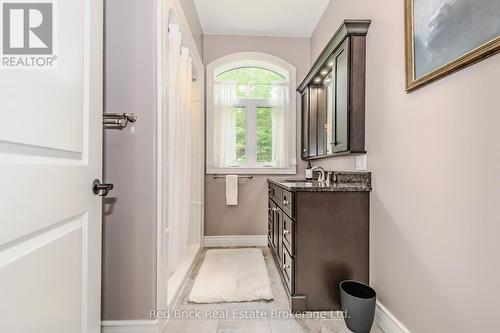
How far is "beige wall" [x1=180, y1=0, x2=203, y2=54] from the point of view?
7.65ft

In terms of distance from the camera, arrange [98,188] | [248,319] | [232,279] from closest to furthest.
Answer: [98,188]
[248,319]
[232,279]

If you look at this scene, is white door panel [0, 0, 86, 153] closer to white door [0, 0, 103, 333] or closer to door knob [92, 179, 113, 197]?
white door [0, 0, 103, 333]

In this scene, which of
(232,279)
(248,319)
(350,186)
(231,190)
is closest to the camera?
(248,319)

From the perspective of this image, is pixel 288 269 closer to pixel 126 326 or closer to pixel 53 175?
pixel 126 326

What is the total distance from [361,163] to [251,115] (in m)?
1.89

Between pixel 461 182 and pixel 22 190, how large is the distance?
4.91ft

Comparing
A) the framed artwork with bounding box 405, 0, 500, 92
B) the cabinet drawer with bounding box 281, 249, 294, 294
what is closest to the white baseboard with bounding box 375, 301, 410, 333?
the cabinet drawer with bounding box 281, 249, 294, 294

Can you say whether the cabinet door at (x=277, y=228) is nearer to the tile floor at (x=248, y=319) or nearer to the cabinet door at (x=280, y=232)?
the cabinet door at (x=280, y=232)

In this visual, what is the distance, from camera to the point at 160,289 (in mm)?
1511

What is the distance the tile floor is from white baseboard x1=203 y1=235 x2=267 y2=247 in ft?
4.31

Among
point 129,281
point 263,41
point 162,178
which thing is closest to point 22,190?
point 162,178

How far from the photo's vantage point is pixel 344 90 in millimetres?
1914

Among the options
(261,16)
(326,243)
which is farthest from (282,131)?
(326,243)

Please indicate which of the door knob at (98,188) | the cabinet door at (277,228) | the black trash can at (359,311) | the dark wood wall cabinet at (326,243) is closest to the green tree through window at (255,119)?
the cabinet door at (277,228)
